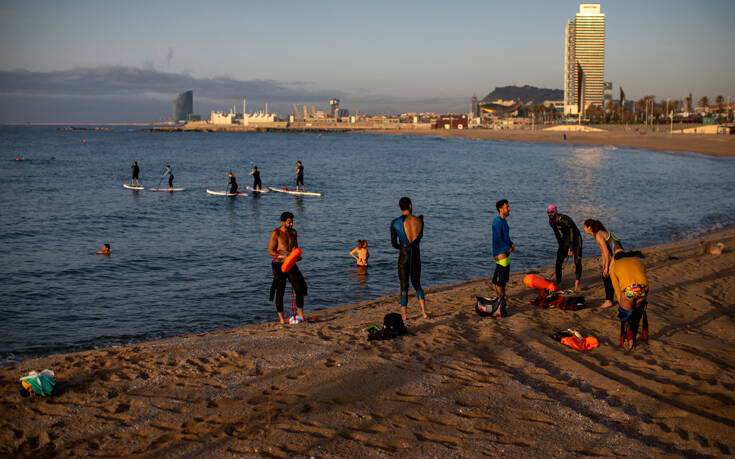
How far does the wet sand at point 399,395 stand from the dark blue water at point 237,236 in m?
3.59

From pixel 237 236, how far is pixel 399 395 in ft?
53.2

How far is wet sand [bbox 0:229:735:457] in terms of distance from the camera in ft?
17.5

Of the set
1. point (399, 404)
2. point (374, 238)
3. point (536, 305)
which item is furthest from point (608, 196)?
point (399, 404)

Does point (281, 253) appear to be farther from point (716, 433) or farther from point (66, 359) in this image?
point (716, 433)

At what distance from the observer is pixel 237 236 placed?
21.5 metres

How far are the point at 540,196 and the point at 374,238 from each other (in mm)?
16307

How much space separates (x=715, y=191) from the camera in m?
32.1

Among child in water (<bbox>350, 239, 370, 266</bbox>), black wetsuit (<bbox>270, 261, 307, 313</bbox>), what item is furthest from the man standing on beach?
child in water (<bbox>350, 239, 370, 266</bbox>)

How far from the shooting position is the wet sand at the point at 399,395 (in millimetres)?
5324

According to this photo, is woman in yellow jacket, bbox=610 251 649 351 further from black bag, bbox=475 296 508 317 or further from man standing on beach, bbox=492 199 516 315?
black bag, bbox=475 296 508 317

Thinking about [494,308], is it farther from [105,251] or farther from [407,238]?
[105,251]

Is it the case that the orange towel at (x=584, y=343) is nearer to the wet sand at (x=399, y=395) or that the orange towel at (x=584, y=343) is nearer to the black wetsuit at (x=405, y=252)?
the wet sand at (x=399, y=395)

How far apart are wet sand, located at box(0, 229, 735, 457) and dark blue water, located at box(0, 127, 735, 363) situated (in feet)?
11.8

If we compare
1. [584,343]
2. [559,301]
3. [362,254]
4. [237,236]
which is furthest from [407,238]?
[237,236]
